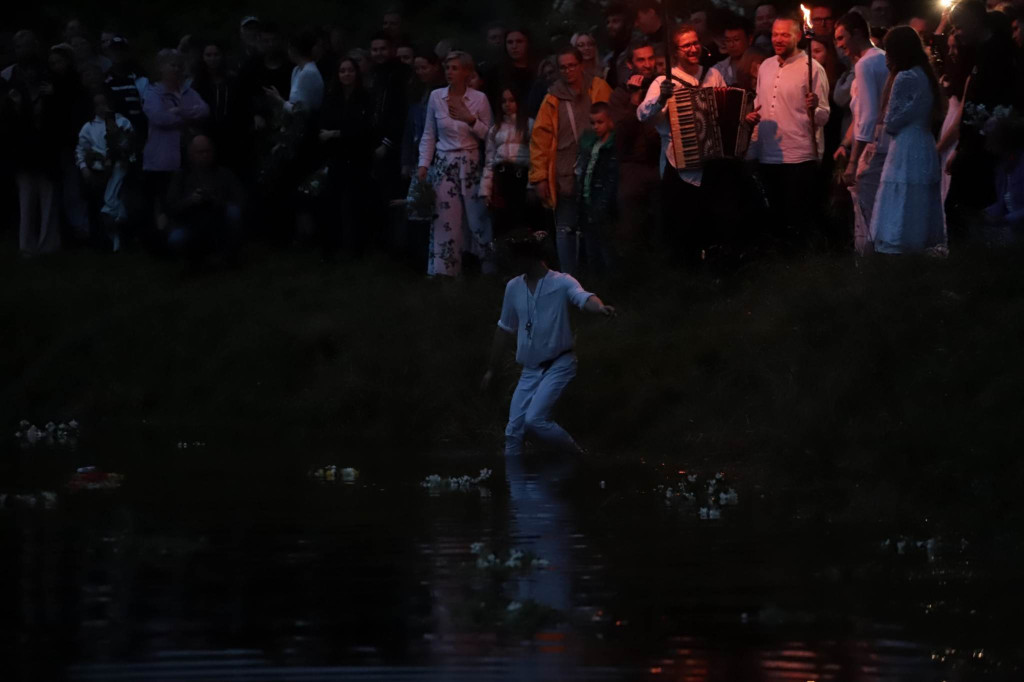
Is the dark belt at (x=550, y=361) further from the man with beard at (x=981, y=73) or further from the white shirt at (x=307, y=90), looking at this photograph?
the white shirt at (x=307, y=90)

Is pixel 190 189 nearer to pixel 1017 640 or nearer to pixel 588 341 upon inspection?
pixel 588 341

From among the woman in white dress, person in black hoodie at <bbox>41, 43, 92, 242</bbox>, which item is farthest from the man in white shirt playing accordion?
person in black hoodie at <bbox>41, 43, 92, 242</bbox>

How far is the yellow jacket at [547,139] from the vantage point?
19953 millimetres

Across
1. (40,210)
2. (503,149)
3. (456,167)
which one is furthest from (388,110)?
(40,210)

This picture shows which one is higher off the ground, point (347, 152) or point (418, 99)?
point (418, 99)

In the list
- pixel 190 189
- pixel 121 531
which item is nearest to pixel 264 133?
pixel 190 189

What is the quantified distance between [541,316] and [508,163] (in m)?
3.84

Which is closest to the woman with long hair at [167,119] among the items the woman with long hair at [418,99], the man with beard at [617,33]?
the woman with long hair at [418,99]

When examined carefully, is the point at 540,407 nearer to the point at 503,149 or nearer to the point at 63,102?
the point at 503,149

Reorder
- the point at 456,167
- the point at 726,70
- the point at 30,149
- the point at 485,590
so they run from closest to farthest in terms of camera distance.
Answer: the point at 485,590
the point at 726,70
the point at 456,167
the point at 30,149

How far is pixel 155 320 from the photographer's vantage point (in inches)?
947

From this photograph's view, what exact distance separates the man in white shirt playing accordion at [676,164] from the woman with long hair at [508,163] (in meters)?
1.81

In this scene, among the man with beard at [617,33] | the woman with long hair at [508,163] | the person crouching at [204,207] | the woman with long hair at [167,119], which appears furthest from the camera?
the woman with long hair at [167,119]

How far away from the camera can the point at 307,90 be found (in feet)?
75.9
